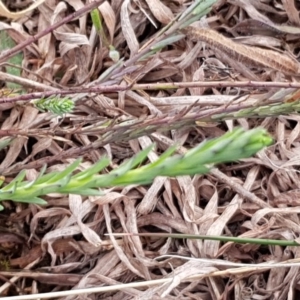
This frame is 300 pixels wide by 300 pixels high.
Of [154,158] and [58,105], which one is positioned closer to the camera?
[58,105]

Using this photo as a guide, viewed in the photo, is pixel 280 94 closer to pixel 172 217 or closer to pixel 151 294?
pixel 172 217

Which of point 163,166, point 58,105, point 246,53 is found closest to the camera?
point 163,166

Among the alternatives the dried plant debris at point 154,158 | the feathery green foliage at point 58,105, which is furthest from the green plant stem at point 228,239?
the feathery green foliage at point 58,105

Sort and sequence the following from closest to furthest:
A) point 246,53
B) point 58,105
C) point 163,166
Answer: point 163,166 → point 58,105 → point 246,53

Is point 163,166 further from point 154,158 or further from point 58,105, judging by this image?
point 154,158

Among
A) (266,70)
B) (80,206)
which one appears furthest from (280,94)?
(80,206)

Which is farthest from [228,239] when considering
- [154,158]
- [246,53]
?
[246,53]

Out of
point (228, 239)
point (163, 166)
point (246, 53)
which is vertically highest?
point (163, 166)
